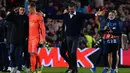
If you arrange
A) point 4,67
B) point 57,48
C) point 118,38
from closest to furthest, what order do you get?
point 118,38
point 4,67
point 57,48

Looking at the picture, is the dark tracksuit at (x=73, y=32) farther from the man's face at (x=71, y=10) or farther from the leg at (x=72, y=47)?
the man's face at (x=71, y=10)

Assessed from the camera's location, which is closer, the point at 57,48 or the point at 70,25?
the point at 70,25

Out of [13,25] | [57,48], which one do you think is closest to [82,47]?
[57,48]

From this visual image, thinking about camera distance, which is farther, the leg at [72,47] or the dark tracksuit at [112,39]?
the dark tracksuit at [112,39]

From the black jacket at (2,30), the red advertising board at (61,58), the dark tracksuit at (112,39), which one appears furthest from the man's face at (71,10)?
the red advertising board at (61,58)

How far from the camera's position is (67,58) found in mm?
19094

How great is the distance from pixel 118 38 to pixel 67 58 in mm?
1820

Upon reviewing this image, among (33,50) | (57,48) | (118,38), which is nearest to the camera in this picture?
(33,50)

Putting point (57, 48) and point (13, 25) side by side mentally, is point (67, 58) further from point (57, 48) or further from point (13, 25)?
point (57, 48)

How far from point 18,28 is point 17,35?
9.2 inches

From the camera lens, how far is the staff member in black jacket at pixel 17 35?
18.7 meters

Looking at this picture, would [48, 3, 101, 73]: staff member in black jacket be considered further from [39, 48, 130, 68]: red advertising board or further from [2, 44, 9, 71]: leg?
[39, 48, 130, 68]: red advertising board

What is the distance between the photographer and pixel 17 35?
746 inches

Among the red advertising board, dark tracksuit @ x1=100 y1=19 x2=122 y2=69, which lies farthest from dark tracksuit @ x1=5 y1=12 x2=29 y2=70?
the red advertising board
